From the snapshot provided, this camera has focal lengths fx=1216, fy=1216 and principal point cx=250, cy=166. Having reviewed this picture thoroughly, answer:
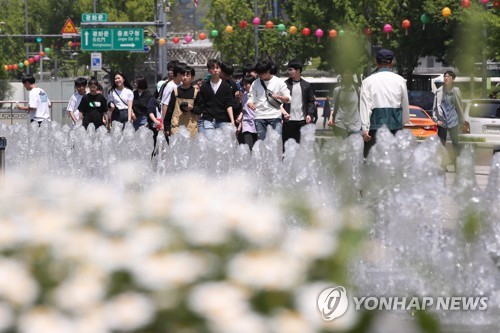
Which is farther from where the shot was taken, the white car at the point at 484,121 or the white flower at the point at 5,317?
the white car at the point at 484,121

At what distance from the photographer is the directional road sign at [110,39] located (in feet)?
138

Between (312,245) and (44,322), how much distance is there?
0.54 metres

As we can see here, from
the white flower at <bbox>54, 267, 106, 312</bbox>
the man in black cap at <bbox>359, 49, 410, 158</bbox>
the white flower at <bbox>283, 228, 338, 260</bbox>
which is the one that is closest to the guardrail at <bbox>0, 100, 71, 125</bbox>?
the man in black cap at <bbox>359, 49, 410, 158</bbox>

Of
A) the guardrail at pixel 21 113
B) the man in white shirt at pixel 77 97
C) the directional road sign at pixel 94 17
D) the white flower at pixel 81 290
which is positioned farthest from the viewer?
the directional road sign at pixel 94 17

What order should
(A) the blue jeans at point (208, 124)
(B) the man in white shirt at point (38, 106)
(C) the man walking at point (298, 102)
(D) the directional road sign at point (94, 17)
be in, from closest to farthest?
(C) the man walking at point (298, 102) → (A) the blue jeans at point (208, 124) → (B) the man in white shirt at point (38, 106) → (D) the directional road sign at point (94, 17)

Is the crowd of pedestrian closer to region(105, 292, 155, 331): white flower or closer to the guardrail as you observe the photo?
region(105, 292, 155, 331): white flower

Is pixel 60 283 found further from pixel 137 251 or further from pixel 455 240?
pixel 455 240

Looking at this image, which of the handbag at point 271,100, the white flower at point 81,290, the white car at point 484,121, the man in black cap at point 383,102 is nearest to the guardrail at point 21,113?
the white car at point 484,121

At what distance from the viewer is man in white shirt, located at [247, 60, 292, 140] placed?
14.1 meters

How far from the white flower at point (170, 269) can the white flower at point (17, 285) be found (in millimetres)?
188

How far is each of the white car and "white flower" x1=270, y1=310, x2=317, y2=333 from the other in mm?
20725

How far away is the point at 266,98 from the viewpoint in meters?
14.2

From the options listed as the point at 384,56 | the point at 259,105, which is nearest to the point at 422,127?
the point at 259,105

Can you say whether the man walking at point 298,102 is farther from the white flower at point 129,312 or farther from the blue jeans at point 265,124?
the white flower at point 129,312
